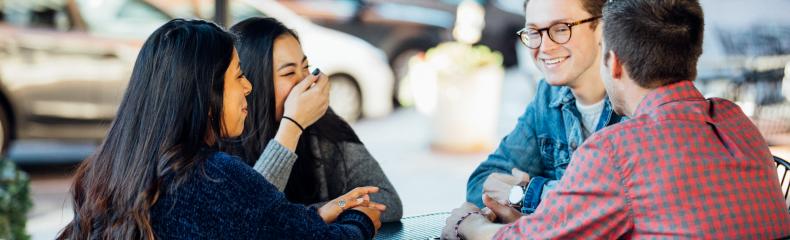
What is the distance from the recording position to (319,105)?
2117 millimetres

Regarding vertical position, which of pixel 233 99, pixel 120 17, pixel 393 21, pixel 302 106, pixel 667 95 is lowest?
pixel 393 21

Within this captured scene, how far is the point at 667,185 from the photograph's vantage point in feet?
4.57

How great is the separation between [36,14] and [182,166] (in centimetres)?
475

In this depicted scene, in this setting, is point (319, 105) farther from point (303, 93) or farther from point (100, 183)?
point (100, 183)

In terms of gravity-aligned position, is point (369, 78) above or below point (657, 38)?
below

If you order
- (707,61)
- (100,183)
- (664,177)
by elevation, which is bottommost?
(707,61)

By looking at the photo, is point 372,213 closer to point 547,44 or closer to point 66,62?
point 547,44

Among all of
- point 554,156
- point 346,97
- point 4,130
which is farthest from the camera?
point 346,97

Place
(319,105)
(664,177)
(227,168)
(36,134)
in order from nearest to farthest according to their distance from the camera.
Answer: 1. (664,177)
2. (227,168)
3. (319,105)
4. (36,134)

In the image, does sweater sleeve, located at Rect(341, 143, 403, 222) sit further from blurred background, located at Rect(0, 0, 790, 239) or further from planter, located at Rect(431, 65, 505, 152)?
planter, located at Rect(431, 65, 505, 152)

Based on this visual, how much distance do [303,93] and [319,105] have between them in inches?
1.9

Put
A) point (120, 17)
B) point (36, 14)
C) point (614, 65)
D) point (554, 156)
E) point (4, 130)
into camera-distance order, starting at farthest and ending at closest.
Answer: point (120, 17) < point (36, 14) < point (4, 130) < point (554, 156) < point (614, 65)

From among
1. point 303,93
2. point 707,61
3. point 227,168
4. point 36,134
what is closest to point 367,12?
point 707,61

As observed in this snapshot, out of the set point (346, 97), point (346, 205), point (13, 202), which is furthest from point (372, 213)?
point (346, 97)
